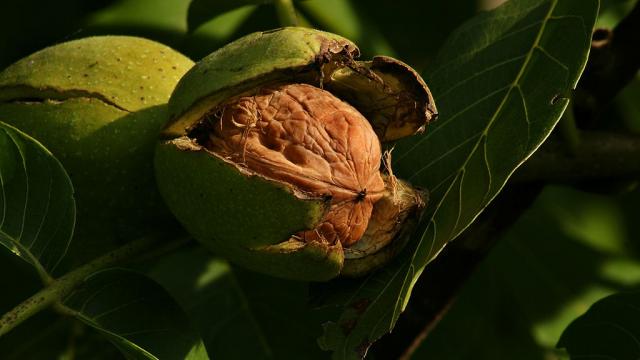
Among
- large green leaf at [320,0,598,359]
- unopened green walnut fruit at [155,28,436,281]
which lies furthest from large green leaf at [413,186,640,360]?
unopened green walnut fruit at [155,28,436,281]

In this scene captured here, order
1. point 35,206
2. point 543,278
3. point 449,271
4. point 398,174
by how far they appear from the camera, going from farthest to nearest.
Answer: point 543,278 < point 449,271 < point 398,174 < point 35,206

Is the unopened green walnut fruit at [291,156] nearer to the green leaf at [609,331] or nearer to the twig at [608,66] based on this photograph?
the green leaf at [609,331]

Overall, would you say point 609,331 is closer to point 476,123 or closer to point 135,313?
point 476,123

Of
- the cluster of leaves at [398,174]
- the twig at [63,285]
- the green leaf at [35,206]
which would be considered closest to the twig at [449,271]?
the cluster of leaves at [398,174]

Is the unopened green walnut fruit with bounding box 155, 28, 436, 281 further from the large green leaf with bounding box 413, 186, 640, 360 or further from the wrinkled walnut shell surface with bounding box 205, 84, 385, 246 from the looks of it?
the large green leaf with bounding box 413, 186, 640, 360

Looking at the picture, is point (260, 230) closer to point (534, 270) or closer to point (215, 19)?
point (215, 19)

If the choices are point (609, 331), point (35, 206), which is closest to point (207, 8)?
point (35, 206)
